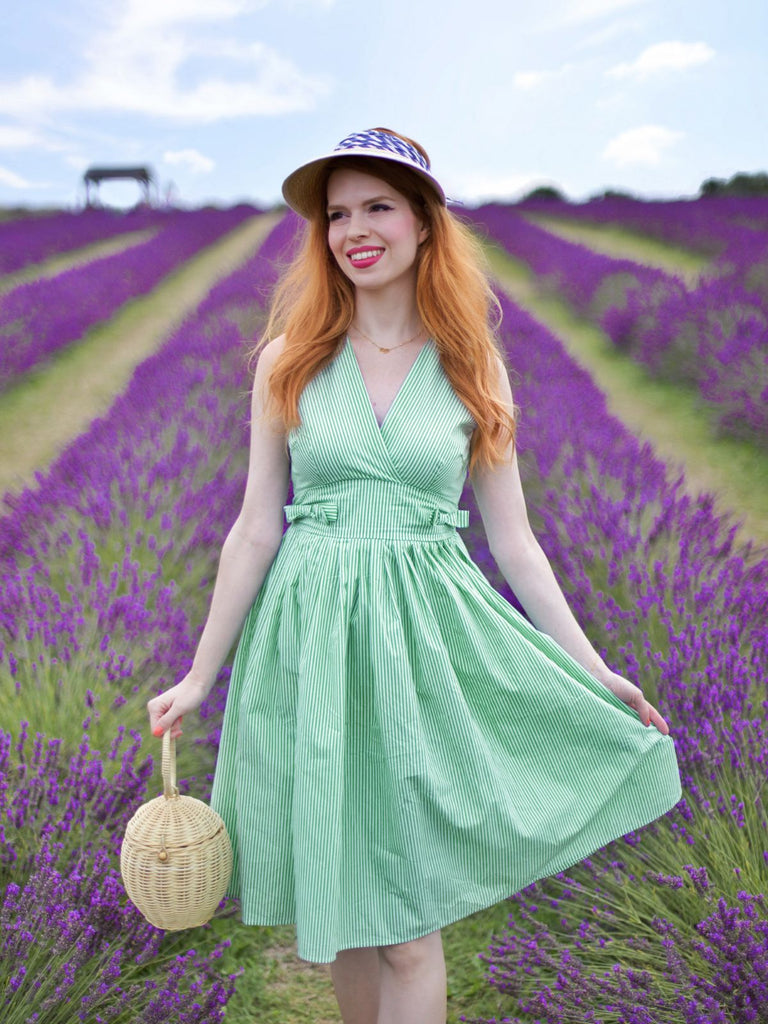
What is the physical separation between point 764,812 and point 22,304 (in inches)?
364

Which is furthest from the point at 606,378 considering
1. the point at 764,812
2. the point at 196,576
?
the point at 764,812

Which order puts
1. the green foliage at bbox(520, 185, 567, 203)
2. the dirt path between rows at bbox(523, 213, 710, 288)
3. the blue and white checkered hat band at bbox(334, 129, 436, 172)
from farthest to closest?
the green foliage at bbox(520, 185, 567, 203) → the dirt path between rows at bbox(523, 213, 710, 288) → the blue and white checkered hat band at bbox(334, 129, 436, 172)

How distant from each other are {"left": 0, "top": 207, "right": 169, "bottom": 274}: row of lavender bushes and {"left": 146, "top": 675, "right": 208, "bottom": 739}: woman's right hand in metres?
12.4

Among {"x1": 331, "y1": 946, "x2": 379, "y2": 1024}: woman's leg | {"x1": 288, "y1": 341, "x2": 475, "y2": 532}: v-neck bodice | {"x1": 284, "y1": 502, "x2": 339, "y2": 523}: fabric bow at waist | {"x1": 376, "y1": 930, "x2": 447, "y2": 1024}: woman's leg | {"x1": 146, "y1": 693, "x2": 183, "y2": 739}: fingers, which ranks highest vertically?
{"x1": 288, "y1": 341, "x2": 475, "y2": 532}: v-neck bodice

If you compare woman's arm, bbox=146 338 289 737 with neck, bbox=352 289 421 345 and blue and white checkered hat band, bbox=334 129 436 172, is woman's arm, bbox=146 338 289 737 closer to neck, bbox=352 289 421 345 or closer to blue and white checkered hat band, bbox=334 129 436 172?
neck, bbox=352 289 421 345

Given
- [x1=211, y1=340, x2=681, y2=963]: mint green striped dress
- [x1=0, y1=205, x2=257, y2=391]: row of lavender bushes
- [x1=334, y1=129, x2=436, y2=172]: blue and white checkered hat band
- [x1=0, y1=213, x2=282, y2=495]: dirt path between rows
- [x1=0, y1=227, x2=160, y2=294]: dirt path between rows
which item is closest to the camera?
[x1=211, y1=340, x2=681, y2=963]: mint green striped dress

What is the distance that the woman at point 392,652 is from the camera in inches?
60.8

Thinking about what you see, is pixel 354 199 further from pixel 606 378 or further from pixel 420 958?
pixel 606 378

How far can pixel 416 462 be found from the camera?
5.41 feet

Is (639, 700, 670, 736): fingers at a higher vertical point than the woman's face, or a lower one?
lower

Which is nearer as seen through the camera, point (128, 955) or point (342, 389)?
point (342, 389)

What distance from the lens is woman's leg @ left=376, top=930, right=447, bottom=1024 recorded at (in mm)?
1569

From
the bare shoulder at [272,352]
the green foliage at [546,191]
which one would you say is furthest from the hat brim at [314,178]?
the green foliage at [546,191]

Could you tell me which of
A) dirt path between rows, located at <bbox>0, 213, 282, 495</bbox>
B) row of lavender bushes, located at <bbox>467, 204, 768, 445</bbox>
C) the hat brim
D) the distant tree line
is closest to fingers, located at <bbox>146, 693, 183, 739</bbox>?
the hat brim
